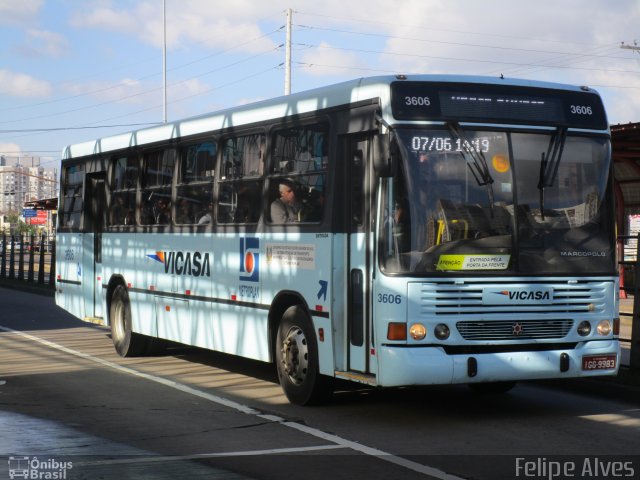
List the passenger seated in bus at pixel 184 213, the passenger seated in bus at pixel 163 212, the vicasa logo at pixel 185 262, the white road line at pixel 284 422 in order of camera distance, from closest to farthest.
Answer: the white road line at pixel 284 422, the vicasa logo at pixel 185 262, the passenger seated in bus at pixel 184 213, the passenger seated in bus at pixel 163 212

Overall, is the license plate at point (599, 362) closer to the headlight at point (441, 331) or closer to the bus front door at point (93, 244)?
the headlight at point (441, 331)

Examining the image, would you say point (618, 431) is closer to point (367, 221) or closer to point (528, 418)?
point (528, 418)

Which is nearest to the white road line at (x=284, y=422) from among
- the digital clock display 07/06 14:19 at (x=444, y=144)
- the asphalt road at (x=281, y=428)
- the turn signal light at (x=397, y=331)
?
the asphalt road at (x=281, y=428)

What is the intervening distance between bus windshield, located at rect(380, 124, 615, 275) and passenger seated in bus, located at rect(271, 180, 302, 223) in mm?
1694

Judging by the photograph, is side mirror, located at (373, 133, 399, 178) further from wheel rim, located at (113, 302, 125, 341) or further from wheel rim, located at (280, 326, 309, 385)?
wheel rim, located at (113, 302, 125, 341)

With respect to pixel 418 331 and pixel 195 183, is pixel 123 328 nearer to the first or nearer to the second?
pixel 195 183

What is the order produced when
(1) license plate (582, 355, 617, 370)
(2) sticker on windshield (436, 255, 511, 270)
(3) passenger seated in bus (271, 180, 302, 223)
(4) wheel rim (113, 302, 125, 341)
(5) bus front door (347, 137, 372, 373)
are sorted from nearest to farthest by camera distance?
(2) sticker on windshield (436, 255, 511, 270), (5) bus front door (347, 137, 372, 373), (1) license plate (582, 355, 617, 370), (3) passenger seated in bus (271, 180, 302, 223), (4) wheel rim (113, 302, 125, 341)

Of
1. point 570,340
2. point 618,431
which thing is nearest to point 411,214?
point 570,340

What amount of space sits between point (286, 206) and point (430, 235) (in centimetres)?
228

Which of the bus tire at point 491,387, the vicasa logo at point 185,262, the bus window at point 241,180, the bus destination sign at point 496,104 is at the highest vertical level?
the bus destination sign at point 496,104

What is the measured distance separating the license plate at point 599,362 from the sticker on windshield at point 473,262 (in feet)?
4.03

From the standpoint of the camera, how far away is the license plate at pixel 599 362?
9.92 metres

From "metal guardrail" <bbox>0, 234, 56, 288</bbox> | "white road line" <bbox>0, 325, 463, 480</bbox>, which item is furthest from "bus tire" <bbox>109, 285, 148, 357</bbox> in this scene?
"metal guardrail" <bbox>0, 234, 56, 288</bbox>

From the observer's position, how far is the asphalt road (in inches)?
306
